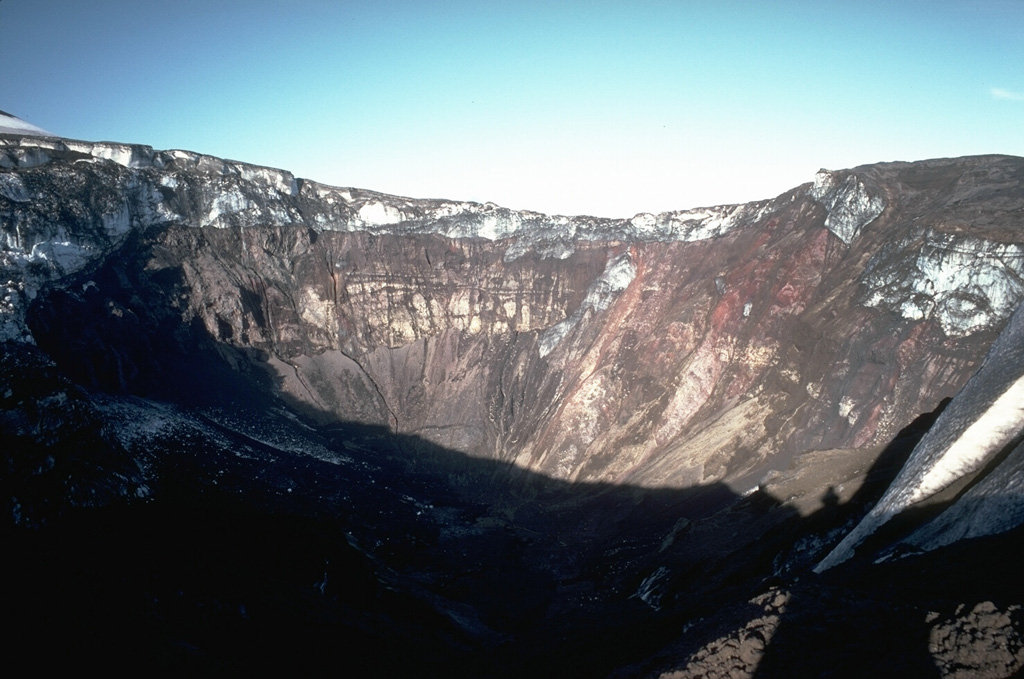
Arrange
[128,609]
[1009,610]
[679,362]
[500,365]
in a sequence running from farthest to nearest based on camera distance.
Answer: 1. [500,365]
2. [679,362]
3. [128,609]
4. [1009,610]

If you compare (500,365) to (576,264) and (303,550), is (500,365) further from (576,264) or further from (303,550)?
(303,550)

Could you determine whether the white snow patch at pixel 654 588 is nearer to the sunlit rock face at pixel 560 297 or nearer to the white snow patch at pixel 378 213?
the sunlit rock face at pixel 560 297

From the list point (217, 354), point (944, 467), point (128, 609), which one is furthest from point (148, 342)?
point (944, 467)

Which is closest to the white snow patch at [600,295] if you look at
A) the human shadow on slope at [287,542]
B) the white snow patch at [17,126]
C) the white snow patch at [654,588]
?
the human shadow on slope at [287,542]

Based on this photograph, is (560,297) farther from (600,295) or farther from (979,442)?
(979,442)

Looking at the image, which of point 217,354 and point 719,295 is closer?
point 719,295

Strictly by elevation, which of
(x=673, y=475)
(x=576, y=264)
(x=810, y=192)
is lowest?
(x=673, y=475)

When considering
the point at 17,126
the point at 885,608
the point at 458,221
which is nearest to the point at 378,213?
the point at 458,221

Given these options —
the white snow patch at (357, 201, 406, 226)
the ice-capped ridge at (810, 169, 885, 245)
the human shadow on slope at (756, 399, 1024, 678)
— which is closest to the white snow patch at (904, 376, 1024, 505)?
the human shadow on slope at (756, 399, 1024, 678)
